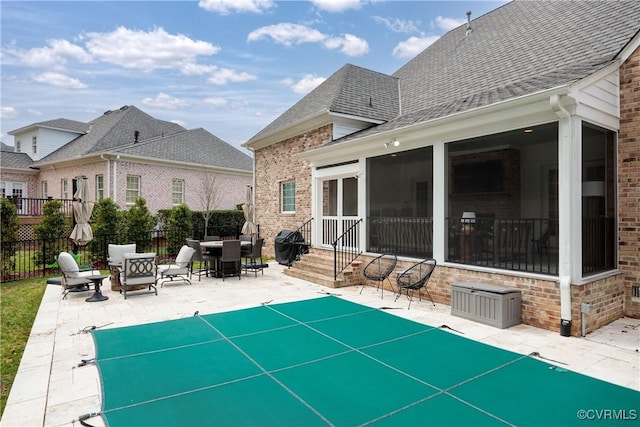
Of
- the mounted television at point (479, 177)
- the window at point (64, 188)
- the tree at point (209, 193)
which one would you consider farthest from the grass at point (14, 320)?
the window at point (64, 188)

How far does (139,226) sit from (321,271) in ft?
25.8

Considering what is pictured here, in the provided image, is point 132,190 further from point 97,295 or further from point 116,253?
point 97,295

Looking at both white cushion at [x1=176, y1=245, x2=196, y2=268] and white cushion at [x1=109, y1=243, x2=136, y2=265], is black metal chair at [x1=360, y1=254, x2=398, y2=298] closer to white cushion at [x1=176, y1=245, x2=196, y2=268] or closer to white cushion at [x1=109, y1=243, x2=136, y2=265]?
white cushion at [x1=176, y1=245, x2=196, y2=268]

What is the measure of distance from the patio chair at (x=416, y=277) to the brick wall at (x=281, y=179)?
579 cm

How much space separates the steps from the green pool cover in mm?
3512

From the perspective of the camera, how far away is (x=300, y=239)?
12992 millimetres

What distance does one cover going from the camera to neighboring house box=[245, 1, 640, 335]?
19.2ft

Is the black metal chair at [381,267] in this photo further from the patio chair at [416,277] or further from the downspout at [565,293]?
the downspout at [565,293]

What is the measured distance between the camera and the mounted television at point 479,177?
11876mm

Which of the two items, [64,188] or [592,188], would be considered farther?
[64,188]

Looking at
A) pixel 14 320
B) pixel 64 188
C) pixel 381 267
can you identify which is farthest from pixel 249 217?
pixel 64 188

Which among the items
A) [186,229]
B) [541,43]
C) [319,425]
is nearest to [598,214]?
[541,43]

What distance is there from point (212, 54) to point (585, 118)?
15762 millimetres

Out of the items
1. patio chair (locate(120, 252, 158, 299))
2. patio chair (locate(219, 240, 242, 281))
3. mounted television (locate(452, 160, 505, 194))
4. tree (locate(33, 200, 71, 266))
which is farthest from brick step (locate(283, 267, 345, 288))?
tree (locate(33, 200, 71, 266))
